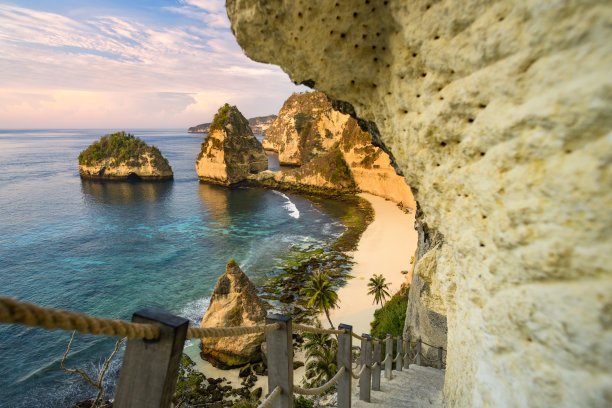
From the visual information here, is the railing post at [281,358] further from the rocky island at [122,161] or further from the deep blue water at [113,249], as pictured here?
the rocky island at [122,161]

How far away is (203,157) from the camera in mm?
74688

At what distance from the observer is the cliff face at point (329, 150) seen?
5738 cm

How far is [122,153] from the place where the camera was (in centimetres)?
7444

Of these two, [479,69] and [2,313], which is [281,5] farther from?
[2,313]

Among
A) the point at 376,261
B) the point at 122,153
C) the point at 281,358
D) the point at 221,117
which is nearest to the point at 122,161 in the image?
the point at 122,153

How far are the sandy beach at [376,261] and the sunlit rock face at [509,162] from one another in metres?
18.8

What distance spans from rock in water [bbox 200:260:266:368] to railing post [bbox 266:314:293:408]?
1660 cm

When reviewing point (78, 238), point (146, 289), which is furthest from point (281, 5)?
point (78, 238)

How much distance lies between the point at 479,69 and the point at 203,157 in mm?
75823

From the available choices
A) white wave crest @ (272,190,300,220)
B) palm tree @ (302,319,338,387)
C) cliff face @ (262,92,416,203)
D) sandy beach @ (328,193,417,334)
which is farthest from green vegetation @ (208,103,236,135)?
palm tree @ (302,319,338,387)

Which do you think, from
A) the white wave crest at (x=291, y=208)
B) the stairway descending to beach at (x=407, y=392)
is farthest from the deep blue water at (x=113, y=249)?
the stairway descending to beach at (x=407, y=392)

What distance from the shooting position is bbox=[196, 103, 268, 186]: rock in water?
7056 cm

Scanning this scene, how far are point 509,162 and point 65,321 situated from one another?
451 centimetres

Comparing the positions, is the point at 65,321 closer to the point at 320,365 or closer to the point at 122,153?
the point at 320,365
